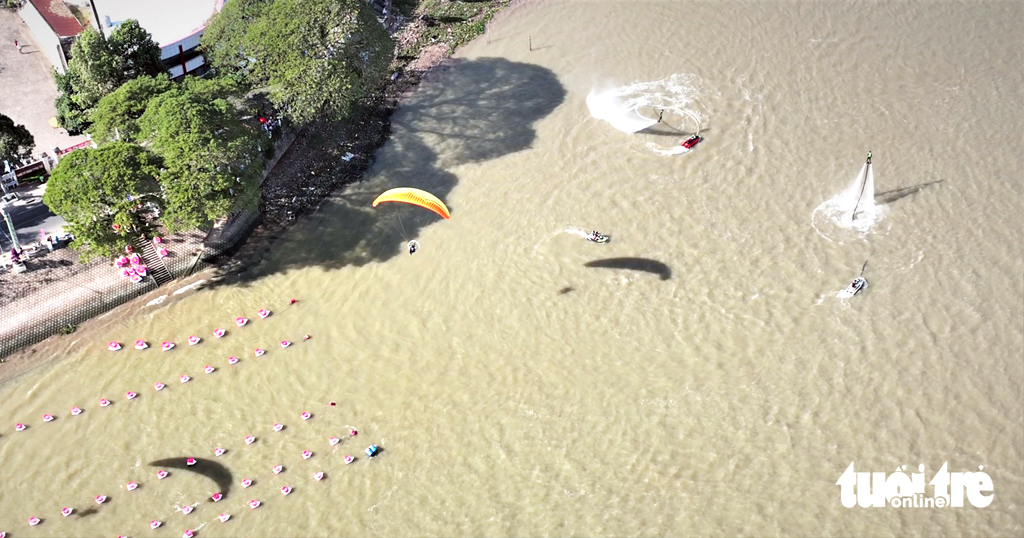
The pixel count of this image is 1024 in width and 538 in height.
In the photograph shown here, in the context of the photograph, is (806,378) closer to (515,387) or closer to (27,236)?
(515,387)

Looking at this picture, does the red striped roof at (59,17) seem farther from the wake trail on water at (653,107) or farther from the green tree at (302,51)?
the wake trail on water at (653,107)

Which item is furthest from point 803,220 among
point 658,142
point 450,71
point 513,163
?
point 450,71

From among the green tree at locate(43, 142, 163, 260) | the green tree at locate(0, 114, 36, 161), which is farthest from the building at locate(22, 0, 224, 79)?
the green tree at locate(43, 142, 163, 260)

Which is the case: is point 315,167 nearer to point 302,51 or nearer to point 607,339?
point 302,51

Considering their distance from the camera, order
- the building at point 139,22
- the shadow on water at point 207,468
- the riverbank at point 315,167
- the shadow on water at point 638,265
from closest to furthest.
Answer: the shadow on water at point 207,468 < the riverbank at point 315,167 < the shadow on water at point 638,265 < the building at point 139,22

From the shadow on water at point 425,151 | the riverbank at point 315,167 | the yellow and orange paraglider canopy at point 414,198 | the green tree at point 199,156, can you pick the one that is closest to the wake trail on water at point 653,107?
the shadow on water at point 425,151

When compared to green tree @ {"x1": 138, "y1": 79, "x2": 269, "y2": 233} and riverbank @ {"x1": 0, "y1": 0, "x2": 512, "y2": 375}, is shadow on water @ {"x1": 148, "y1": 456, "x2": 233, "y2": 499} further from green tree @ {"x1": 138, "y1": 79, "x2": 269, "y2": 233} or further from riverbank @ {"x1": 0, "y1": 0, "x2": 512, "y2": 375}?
green tree @ {"x1": 138, "y1": 79, "x2": 269, "y2": 233}

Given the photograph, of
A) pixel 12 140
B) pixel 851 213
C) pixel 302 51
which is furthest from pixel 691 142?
pixel 12 140
